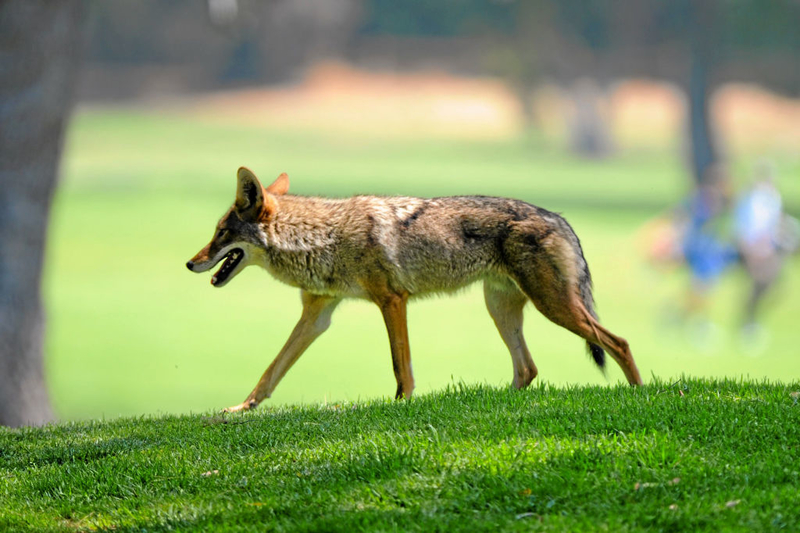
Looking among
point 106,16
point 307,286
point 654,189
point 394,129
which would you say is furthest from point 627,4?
point 307,286

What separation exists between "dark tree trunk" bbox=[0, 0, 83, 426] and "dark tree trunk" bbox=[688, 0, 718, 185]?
68.2ft

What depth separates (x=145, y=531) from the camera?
4.62 m

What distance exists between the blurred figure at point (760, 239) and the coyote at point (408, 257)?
56.0ft

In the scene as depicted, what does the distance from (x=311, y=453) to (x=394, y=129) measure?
90.7ft

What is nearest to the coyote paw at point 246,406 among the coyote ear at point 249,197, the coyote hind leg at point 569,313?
the coyote ear at point 249,197

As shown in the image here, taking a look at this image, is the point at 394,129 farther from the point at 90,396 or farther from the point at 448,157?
the point at 90,396

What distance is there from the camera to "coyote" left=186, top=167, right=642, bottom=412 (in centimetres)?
704

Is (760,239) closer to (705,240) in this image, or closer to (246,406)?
(705,240)

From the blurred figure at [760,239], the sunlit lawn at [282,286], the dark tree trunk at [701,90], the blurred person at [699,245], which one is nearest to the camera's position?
the sunlit lawn at [282,286]

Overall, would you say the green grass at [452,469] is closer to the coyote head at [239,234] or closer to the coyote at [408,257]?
the coyote at [408,257]

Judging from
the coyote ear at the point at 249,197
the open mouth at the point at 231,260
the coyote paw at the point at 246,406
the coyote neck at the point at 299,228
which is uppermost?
the coyote ear at the point at 249,197

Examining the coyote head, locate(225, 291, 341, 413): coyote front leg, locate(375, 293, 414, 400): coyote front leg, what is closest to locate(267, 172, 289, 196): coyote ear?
the coyote head

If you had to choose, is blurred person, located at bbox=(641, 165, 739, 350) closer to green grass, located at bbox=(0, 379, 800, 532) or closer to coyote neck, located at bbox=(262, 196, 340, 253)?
coyote neck, located at bbox=(262, 196, 340, 253)

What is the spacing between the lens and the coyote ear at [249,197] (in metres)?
7.35
